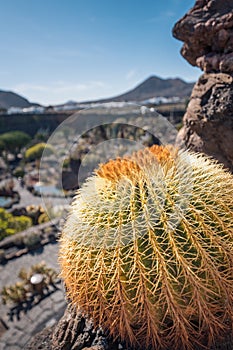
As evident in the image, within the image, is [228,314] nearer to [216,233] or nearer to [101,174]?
[216,233]

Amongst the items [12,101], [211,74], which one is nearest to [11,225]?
[211,74]

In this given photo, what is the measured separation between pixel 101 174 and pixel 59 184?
31.5 feet

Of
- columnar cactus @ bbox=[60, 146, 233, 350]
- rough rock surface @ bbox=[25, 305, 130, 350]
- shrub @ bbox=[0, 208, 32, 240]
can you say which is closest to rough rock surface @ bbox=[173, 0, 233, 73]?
columnar cactus @ bbox=[60, 146, 233, 350]

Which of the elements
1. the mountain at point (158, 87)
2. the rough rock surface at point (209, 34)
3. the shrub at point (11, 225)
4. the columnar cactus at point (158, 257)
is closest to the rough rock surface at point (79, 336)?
the columnar cactus at point (158, 257)

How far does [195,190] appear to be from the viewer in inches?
66.8

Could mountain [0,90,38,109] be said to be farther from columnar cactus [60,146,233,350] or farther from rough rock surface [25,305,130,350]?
columnar cactus [60,146,233,350]

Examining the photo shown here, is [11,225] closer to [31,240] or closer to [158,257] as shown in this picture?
[31,240]

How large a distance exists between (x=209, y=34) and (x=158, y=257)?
101 inches

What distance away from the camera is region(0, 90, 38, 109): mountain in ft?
123

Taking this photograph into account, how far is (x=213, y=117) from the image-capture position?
2850mm

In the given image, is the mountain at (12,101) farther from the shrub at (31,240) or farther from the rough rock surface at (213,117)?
the rough rock surface at (213,117)

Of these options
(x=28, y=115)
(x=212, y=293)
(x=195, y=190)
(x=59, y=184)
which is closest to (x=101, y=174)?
(x=195, y=190)

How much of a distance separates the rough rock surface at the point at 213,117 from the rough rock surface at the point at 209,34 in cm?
14

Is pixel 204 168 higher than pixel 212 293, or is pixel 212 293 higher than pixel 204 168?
pixel 204 168
